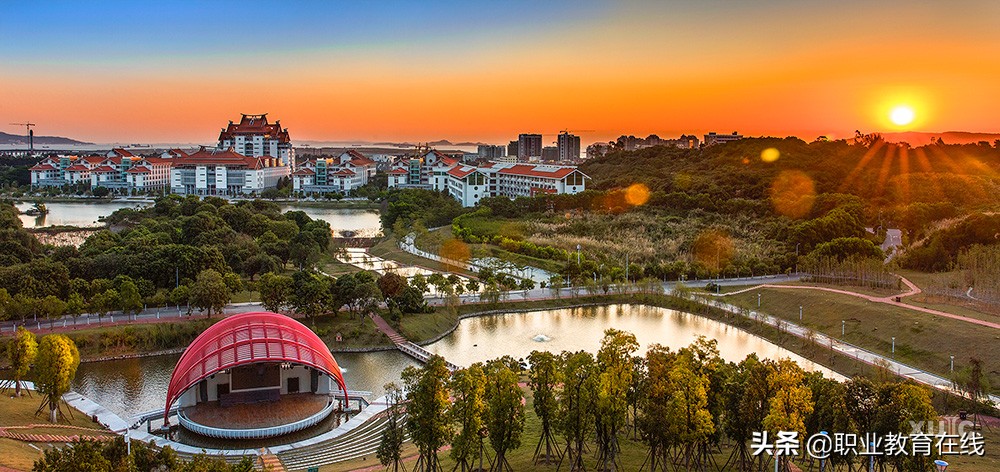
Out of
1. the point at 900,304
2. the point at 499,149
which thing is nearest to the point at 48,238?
the point at 900,304

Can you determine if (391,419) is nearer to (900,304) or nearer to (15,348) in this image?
(15,348)

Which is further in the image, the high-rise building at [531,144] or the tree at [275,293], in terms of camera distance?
the high-rise building at [531,144]

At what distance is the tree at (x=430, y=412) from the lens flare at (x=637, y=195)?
35.7m

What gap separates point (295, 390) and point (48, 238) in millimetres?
30863

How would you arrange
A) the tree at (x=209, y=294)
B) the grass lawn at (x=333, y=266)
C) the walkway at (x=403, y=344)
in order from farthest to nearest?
the grass lawn at (x=333, y=266), the tree at (x=209, y=294), the walkway at (x=403, y=344)

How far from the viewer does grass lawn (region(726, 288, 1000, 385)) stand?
18.4 meters

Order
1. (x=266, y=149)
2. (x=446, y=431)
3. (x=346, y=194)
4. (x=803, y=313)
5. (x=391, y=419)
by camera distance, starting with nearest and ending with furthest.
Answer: (x=446, y=431), (x=391, y=419), (x=803, y=313), (x=346, y=194), (x=266, y=149)

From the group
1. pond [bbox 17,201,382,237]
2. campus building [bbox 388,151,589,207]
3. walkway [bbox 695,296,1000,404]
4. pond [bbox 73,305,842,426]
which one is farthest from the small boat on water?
walkway [bbox 695,296,1000,404]

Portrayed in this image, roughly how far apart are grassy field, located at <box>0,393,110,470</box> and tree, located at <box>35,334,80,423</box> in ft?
1.04

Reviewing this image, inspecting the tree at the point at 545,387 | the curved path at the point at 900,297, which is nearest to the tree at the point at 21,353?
the tree at the point at 545,387

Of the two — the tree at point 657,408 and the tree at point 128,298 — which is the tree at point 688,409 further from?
the tree at point 128,298

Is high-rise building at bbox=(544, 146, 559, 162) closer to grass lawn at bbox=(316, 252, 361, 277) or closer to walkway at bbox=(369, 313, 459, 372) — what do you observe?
grass lawn at bbox=(316, 252, 361, 277)

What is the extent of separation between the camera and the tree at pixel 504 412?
464 inches

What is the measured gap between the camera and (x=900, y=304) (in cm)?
2266
